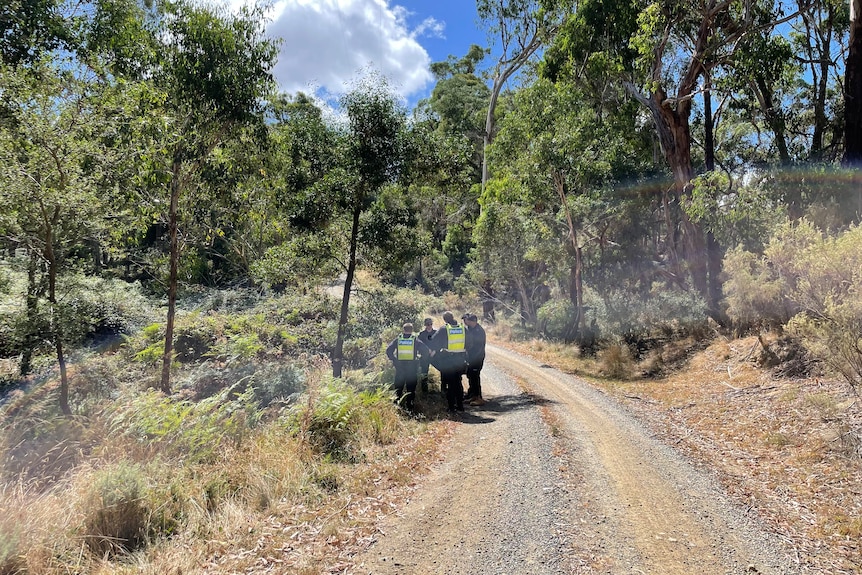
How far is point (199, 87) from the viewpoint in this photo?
884cm

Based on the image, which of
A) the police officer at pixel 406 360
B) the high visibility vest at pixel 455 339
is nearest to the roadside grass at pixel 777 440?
the high visibility vest at pixel 455 339

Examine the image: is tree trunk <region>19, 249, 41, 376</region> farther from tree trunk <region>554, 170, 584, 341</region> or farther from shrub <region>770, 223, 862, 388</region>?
tree trunk <region>554, 170, 584, 341</region>

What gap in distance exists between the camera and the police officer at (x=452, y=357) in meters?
9.81

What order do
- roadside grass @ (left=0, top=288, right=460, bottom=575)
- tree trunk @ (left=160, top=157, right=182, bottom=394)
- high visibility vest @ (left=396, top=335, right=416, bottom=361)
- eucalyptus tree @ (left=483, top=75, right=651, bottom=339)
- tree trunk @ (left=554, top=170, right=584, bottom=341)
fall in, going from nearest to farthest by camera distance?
1. roadside grass @ (left=0, top=288, right=460, bottom=575)
2. tree trunk @ (left=160, top=157, right=182, bottom=394)
3. high visibility vest @ (left=396, top=335, right=416, bottom=361)
4. eucalyptus tree @ (left=483, top=75, right=651, bottom=339)
5. tree trunk @ (left=554, top=170, right=584, bottom=341)

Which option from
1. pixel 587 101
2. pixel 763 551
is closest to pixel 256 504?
pixel 763 551

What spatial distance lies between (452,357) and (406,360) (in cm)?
99

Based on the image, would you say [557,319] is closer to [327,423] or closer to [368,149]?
[368,149]

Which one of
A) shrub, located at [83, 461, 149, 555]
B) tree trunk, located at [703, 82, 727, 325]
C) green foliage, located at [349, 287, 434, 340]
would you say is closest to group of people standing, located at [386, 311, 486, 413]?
green foliage, located at [349, 287, 434, 340]

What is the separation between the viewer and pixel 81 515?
453 centimetres

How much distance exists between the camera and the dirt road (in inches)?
166

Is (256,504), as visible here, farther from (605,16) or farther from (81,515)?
(605,16)

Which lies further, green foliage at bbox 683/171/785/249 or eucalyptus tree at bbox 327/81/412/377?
green foliage at bbox 683/171/785/249

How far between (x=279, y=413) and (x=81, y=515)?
4.29 metres

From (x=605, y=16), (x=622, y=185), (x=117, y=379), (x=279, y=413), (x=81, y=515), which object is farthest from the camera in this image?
(x=622, y=185)
